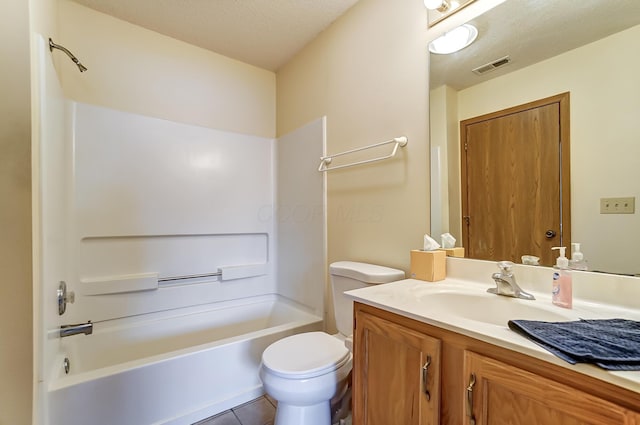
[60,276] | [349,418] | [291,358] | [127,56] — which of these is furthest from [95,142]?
[349,418]

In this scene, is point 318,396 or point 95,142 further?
point 95,142

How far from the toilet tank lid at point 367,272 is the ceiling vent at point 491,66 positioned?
3.28 ft

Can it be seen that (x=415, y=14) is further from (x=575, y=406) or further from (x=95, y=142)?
(x=95, y=142)

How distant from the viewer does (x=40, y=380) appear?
3.35ft

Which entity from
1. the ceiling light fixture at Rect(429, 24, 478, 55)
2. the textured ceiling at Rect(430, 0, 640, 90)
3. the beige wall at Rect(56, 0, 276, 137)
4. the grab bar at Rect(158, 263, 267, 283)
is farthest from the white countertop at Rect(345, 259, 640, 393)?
the beige wall at Rect(56, 0, 276, 137)

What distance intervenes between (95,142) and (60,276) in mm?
918

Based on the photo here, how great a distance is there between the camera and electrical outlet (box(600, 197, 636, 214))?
33.8 inches

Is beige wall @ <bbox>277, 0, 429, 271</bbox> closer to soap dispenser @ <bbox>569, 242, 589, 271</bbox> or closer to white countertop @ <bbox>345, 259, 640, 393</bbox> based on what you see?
white countertop @ <bbox>345, 259, 640, 393</bbox>

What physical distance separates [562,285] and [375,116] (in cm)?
119

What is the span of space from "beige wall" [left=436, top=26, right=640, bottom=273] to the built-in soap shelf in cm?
213

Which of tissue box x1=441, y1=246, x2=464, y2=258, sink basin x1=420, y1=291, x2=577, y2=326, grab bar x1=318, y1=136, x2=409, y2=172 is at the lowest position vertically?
sink basin x1=420, y1=291, x2=577, y2=326

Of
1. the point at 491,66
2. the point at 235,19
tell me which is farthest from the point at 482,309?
the point at 235,19

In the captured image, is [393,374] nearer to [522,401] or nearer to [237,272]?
[522,401]

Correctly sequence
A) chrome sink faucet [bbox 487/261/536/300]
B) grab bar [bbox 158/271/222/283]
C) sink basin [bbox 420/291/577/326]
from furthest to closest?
grab bar [bbox 158/271/222/283]
chrome sink faucet [bbox 487/261/536/300]
sink basin [bbox 420/291/577/326]
